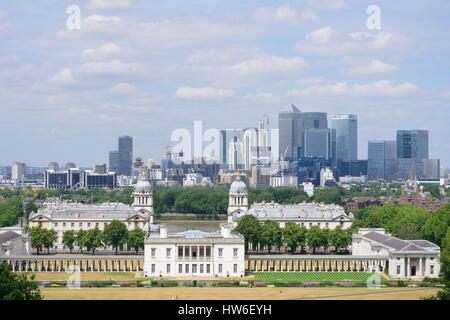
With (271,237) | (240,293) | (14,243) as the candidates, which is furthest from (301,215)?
(240,293)

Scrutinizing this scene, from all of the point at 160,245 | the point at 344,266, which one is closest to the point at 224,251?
the point at 160,245

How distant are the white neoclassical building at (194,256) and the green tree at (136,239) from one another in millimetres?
7202

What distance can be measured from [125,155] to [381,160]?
214 feet

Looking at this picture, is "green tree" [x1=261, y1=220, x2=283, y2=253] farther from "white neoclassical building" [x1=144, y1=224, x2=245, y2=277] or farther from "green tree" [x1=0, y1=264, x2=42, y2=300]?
"green tree" [x1=0, y1=264, x2=42, y2=300]

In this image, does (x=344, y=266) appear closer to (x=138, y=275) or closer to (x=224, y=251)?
(x=224, y=251)

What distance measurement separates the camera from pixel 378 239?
5344 cm

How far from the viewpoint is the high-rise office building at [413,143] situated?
177 metres

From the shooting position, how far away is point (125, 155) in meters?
152

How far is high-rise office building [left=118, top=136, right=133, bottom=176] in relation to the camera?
145250 millimetres

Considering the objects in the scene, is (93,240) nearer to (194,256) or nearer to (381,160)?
→ (194,256)

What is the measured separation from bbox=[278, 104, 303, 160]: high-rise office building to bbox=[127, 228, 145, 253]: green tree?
129 metres

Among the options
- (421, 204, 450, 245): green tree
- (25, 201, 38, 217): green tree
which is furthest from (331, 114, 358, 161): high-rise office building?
(421, 204, 450, 245): green tree

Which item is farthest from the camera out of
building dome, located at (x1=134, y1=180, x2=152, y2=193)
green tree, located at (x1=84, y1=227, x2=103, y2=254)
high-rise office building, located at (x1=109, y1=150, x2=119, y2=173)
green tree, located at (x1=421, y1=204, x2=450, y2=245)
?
high-rise office building, located at (x1=109, y1=150, x2=119, y2=173)
